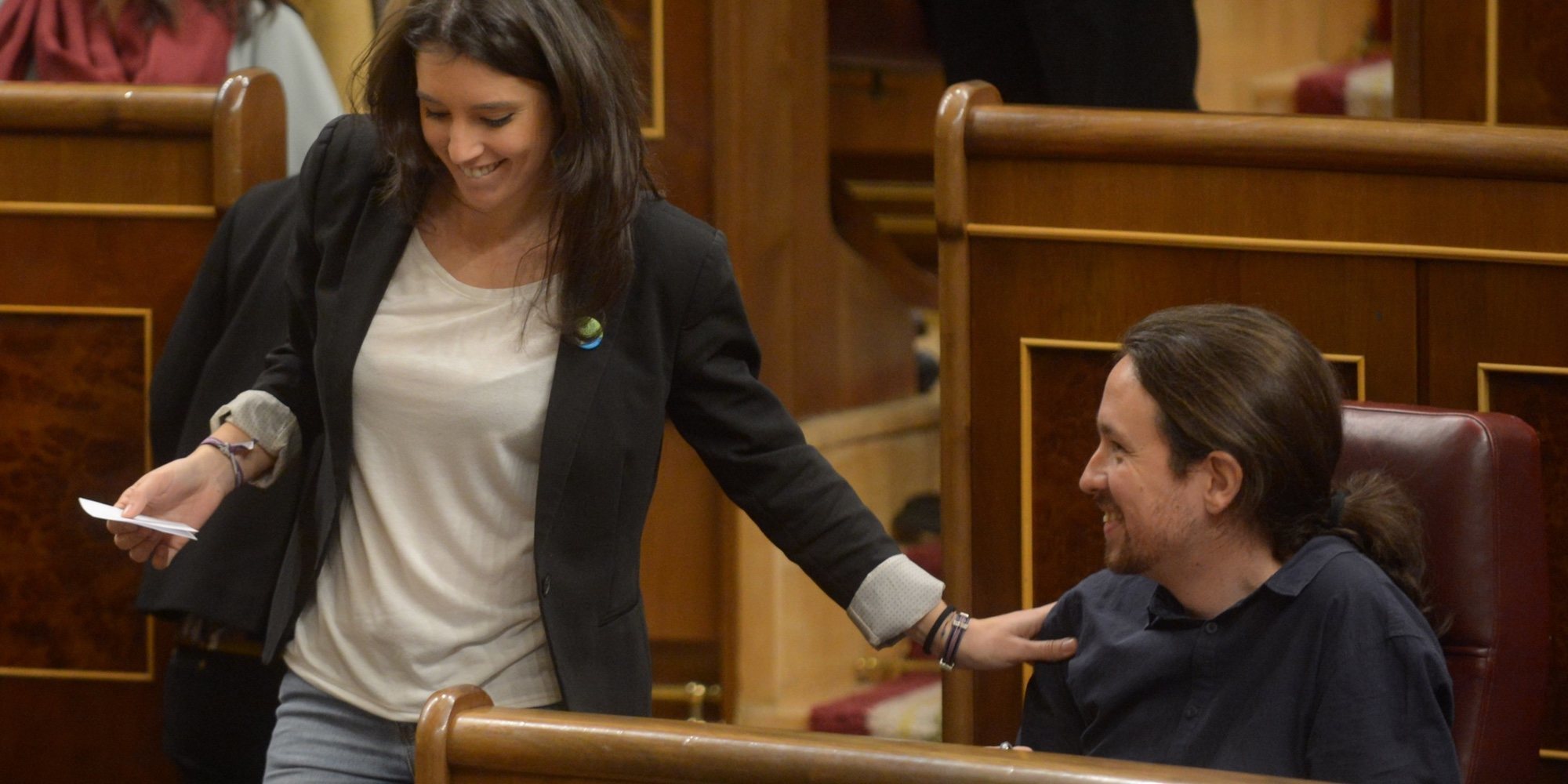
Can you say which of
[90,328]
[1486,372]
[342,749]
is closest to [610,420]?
[342,749]

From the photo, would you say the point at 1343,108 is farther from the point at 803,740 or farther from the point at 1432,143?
the point at 803,740

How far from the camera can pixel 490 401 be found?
5.73 ft

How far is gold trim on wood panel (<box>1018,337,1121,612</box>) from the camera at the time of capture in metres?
2.44

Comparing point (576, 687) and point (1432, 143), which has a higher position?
point (1432, 143)

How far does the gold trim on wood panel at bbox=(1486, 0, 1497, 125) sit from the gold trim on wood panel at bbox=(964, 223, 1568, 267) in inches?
27.9

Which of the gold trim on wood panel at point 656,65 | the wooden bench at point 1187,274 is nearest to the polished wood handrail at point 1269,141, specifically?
the wooden bench at point 1187,274

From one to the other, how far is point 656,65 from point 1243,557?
1686 millimetres

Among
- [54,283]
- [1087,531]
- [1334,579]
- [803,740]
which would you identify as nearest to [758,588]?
[1087,531]

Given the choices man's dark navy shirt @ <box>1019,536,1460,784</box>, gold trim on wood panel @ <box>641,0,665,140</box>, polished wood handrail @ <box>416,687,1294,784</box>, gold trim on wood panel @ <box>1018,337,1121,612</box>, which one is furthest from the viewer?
gold trim on wood panel @ <box>641,0,665,140</box>

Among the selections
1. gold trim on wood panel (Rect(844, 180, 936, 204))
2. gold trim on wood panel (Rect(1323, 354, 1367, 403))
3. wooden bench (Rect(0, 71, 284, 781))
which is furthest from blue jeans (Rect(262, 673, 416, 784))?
gold trim on wood panel (Rect(844, 180, 936, 204))

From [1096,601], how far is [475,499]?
2.03ft

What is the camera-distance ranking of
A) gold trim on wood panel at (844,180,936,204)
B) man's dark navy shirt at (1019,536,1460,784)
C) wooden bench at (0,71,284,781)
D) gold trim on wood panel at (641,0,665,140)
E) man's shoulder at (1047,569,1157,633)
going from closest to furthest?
man's dark navy shirt at (1019,536,1460,784) → man's shoulder at (1047,569,1157,633) → wooden bench at (0,71,284,781) → gold trim on wood panel at (641,0,665,140) → gold trim on wood panel at (844,180,936,204)

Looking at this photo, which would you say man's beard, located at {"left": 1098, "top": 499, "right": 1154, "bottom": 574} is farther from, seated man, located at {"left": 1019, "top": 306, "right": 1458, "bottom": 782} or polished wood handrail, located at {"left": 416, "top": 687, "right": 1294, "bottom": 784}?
polished wood handrail, located at {"left": 416, "top": 687, "right": 1294, "bottom": 784}

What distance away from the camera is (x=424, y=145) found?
1801mm
